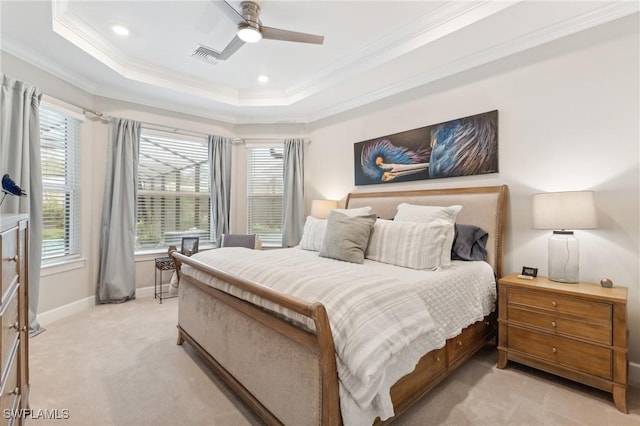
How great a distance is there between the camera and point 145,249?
414cm

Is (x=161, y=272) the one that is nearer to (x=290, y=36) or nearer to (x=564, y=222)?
(x=290, y=36)

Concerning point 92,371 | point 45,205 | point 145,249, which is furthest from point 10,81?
point 92,371

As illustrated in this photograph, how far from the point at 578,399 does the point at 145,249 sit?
15.4ft

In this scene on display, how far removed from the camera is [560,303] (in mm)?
1983

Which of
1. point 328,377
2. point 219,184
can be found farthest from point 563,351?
point 219,184

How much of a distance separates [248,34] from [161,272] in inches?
122

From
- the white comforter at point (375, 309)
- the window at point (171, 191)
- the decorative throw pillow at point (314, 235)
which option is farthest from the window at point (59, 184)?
the decorative throw pillow at point (314, 235)

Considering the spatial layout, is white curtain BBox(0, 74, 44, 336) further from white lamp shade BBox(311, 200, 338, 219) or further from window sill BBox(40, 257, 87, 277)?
white lamp shade BBox(311, 200, 338, 219)

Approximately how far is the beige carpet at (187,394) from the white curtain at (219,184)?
2.20 meters

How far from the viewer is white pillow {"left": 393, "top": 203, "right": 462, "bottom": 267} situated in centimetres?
234

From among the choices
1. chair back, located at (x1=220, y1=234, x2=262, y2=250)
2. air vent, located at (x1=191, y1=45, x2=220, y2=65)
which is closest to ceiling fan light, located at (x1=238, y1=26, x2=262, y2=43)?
air vent, located at (x1=191, y1=45, x2=220, y2=65)

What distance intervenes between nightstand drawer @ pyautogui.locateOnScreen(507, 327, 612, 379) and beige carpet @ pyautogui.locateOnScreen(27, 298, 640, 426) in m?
0.19

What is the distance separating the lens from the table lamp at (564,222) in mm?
2006

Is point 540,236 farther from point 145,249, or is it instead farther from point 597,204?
point 145,249
